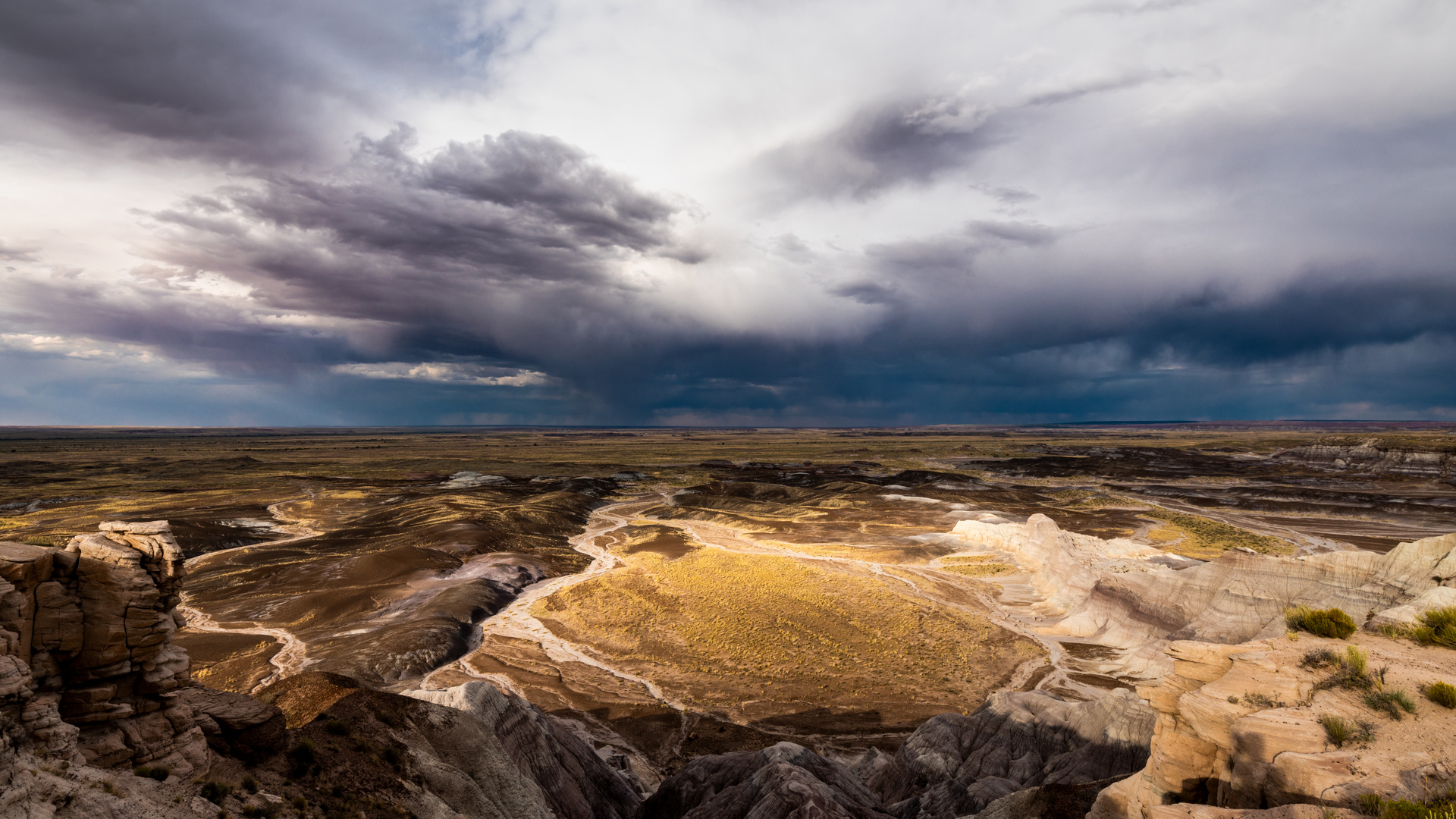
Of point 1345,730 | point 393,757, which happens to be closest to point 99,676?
point 393,757

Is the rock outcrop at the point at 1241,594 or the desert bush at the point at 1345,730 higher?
the desert bush at the point at 1345,730

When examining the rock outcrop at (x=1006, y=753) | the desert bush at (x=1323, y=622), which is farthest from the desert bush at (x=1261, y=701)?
the rock outcrop at (x=1006, y=753)

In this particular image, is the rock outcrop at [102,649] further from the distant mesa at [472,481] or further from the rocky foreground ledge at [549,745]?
the distant mesa at [472,481]

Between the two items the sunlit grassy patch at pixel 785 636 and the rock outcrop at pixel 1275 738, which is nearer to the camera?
the rock outcrop at pixel 1275 738

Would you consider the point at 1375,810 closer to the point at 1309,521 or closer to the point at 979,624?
the point at 979,624

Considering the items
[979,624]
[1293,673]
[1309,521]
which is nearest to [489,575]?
[979,624]

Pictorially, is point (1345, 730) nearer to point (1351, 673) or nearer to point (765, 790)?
point (1351, 673)
